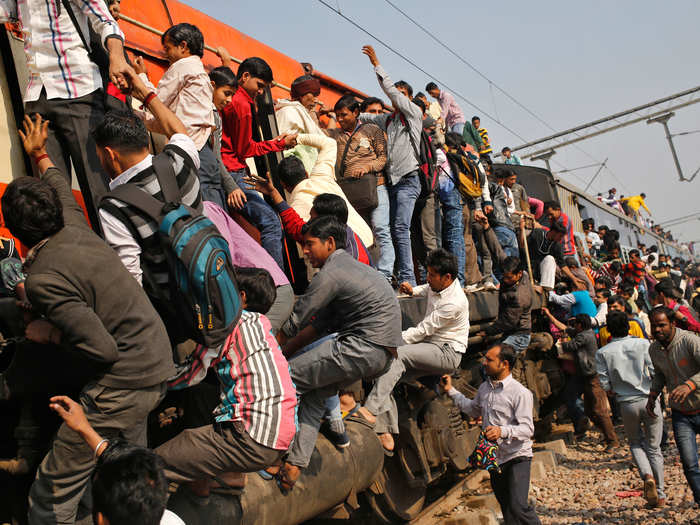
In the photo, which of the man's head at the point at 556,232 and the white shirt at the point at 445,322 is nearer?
the white shirt at the point at 445,322

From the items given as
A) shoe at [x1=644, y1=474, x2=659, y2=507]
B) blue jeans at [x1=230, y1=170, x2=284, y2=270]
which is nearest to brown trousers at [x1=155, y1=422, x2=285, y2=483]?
blue jeans at [x1=230, y1=170, x2=284, y2=270]

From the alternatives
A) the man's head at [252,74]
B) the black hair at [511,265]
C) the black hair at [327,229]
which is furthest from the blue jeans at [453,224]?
the black hair at [327,229]

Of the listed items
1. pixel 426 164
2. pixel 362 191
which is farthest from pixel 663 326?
pixel 362 191

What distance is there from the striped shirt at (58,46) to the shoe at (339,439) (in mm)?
2370

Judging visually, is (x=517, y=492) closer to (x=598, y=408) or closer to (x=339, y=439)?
(x=339, y=439)

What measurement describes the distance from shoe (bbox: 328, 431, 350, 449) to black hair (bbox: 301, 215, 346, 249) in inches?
45.1

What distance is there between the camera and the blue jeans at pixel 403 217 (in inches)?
234

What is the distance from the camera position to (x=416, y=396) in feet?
19.1

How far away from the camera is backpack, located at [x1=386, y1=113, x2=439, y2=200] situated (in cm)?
632

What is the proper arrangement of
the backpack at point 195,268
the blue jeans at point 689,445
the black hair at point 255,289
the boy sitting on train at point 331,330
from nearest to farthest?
the backpack at point 195,268
the black hair at point 255,289
the boy sitting on train at point 331,330
the blue jeans at point 689,445

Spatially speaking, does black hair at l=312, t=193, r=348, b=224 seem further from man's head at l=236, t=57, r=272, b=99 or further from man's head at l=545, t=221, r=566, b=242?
man's head at l=545, t=221, r=566, b=242

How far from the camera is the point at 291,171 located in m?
5.04

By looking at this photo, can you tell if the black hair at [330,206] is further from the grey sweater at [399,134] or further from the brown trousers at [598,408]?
the brown trousers at [598,408]

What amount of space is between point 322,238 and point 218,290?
3.97ft
